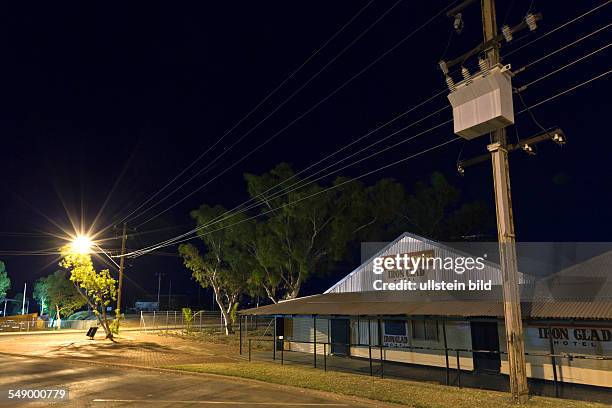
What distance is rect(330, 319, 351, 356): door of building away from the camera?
21.8 m

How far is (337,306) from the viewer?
1838 centimetres

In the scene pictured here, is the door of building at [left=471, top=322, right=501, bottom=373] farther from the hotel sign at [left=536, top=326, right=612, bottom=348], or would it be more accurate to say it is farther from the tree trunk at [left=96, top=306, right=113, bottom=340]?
the tree trunk at [left=96, top=306, right=113, bottom=340]

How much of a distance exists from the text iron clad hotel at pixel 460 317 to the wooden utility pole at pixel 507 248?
3.59 ft

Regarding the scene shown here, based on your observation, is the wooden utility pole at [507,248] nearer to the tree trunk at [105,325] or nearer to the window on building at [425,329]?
the window on building at [425,329]

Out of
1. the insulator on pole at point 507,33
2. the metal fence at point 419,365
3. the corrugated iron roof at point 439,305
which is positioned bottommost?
the metal fence at point 419,365

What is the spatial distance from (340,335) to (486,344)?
7412 millimetres

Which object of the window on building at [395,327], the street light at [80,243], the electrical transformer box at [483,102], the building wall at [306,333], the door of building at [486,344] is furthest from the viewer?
the street light at [80,243]

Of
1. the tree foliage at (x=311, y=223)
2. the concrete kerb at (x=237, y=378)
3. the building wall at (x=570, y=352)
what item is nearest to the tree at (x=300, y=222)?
the tree foliage at (x=311, y=223)

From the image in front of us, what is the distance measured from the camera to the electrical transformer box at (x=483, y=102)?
11.4m

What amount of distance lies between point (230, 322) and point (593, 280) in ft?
92.1

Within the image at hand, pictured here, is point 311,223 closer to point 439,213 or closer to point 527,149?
point 439,213

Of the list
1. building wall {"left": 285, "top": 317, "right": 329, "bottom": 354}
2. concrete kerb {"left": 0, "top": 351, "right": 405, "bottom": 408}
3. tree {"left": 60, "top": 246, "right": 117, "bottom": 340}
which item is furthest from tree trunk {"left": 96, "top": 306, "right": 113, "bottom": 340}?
building wall {"left": 285, "top": 317, "right": 329, "bottom": 354}

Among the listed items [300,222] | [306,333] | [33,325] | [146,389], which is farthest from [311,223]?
[33,325]

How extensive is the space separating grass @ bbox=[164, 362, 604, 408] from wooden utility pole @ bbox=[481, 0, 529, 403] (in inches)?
28.9
